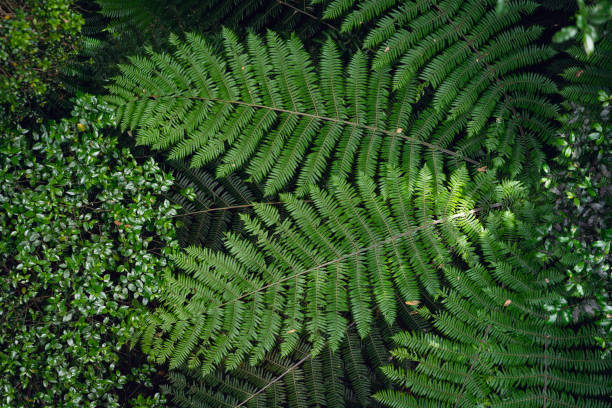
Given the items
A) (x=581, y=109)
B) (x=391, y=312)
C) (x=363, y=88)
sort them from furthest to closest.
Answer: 1. (x=363, y=88)
2. (x=391, y=312)
3. (x=581, y=109)

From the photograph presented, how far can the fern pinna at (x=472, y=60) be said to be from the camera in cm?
306

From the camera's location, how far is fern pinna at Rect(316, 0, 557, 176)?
306 centimetres

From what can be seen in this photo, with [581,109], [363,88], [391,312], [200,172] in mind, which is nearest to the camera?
[581,109]

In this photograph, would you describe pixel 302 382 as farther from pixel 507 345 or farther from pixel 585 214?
pixel 585 214

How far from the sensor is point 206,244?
3625 millimetres

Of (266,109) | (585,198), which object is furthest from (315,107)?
(585,198)

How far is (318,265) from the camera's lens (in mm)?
3170

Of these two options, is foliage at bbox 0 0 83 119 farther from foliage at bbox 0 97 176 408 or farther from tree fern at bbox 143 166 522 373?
tree fern at bbox 143 166 522 373

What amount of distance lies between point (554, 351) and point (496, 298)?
1.91ft

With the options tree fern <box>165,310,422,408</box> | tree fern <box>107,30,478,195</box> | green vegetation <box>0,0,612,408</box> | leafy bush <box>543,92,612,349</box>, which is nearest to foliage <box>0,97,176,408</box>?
green vegetation <box>0,0,612,408</box>

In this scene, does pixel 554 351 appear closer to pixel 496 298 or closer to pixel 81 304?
pixel 496 298

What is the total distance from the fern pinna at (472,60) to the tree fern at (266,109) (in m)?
0.23

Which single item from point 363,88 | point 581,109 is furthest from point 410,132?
point 581,109

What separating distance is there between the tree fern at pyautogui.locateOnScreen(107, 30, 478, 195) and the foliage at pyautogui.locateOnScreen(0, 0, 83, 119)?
56 centimetres
